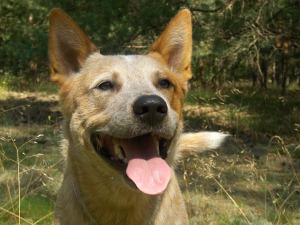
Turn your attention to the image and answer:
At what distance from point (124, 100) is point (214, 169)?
3.68 metres

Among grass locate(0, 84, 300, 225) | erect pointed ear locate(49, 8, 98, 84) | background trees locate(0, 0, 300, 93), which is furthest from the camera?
background trees locate(0, 0, 300, 93)

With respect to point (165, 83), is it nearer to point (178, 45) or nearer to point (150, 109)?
→ point (178, 45)

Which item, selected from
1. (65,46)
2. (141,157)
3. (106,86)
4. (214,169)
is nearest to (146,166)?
(141,157)

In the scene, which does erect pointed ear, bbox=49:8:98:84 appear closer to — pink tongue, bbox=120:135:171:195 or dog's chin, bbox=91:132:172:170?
dog's chin, bbox=91:132:172:170

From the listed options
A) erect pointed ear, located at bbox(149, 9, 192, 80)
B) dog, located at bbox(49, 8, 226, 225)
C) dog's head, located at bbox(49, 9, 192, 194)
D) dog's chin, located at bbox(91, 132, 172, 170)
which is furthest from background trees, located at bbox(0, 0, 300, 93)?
dog's chin, located at bbox(91, 132, 172, 170)

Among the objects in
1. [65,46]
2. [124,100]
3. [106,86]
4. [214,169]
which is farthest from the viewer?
[214,169]

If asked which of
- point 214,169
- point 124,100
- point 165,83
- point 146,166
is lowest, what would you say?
point 214,169

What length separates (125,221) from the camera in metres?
3.32

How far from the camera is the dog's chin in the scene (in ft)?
10.2

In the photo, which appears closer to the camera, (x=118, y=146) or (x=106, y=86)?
(x=118, y=146)

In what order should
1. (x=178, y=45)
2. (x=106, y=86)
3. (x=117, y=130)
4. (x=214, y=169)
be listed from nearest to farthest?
(x=117, y=130) < (x=106, y=86) < (x=178, y=45) < (x=214, y=169)

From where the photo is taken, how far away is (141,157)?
10.0 feet

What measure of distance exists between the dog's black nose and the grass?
101 cm

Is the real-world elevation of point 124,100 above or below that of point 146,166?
above
